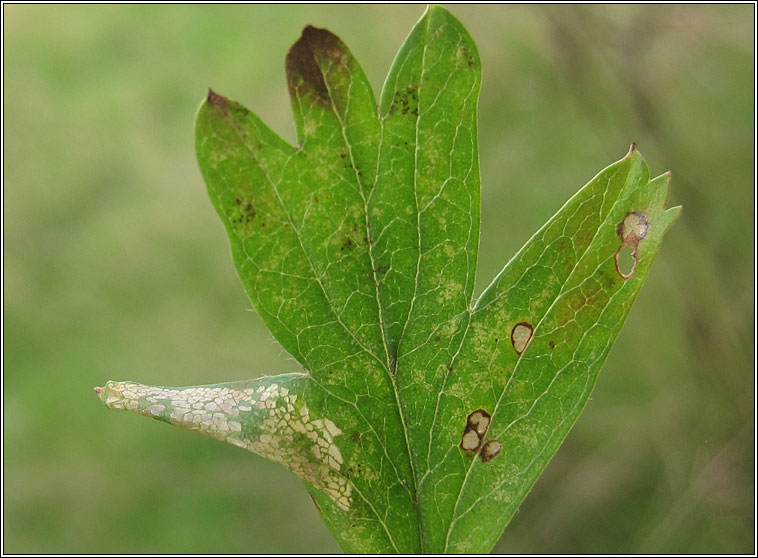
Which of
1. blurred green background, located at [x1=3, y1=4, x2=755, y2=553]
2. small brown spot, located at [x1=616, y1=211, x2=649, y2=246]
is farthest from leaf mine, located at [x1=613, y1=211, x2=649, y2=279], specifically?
blurred green background, located at [x1=3, y1=4, x2=755, y2=553]

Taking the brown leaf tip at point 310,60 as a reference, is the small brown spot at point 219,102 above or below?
below

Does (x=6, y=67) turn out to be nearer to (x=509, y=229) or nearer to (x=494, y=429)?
(x=509, y=229)

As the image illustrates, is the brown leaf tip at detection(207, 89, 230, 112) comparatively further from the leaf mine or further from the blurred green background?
the blurred green background

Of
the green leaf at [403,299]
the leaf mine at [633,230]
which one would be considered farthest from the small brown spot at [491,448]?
the leaf mine at [633,230]

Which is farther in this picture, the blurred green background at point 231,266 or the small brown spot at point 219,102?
the blurred green background at point 231,266

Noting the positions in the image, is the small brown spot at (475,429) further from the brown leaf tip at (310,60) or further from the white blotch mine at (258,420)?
the brown leaf tip at (310,60)

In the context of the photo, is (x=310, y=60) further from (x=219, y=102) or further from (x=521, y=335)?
(x=521, y=335)
